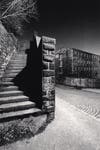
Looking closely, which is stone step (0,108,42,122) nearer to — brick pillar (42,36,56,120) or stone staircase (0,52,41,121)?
stone staircase (0,52,41,121)

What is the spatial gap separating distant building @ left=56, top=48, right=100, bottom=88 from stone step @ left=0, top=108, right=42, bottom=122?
556 inches

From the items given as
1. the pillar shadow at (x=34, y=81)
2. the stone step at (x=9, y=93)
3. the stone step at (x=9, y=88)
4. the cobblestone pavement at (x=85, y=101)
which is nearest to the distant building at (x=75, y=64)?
the cobblestone pavement at (x=85, y=101)

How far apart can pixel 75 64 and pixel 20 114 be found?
654 inches

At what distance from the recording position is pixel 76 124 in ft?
11.8

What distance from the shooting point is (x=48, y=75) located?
3477 mm

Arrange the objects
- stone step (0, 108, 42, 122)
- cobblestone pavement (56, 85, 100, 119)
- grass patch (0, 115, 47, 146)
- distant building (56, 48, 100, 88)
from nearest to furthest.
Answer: grass patch (0, 115, 47, 146) < stone step (0, 108, 42, 122) < cobblestone pavement (56, 85, 100, 119) < distant building (56, 48, 100, 88)

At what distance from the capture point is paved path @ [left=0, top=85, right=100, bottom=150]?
2.59m

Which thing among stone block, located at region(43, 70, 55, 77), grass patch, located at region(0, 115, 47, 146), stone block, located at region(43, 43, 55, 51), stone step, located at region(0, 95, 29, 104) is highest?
stone block, located at region(43, 43, 55, 51)

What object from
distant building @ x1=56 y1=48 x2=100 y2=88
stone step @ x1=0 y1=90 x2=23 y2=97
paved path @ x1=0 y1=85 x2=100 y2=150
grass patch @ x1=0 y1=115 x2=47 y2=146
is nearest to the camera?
paved path @ x1=0 y1=85 x2=100 y2=150

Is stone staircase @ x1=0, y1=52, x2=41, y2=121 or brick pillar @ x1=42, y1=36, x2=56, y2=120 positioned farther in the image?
brick pillar @ x1=42, y1=36, x2=56, y2=120

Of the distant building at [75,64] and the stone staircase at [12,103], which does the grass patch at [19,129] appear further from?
the distant building at [75,64]

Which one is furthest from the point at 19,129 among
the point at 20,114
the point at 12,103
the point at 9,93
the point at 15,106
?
the point at 9,93

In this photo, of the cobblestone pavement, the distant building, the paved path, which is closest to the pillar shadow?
the paved path

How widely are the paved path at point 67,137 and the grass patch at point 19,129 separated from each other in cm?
16
